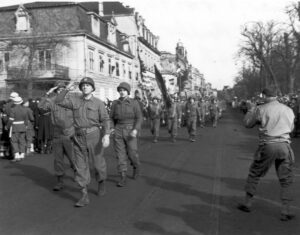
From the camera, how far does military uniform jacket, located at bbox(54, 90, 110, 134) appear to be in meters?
6.12

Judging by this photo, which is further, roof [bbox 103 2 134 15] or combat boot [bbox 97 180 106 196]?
roof [bbox 103 2 134 15]

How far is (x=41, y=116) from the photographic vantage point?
1258cm

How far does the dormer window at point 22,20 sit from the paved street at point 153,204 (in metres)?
27.0

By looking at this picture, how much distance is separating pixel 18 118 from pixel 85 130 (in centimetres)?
574

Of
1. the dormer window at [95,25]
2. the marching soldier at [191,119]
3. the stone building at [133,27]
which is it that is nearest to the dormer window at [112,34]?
the dormer window at [95,25]

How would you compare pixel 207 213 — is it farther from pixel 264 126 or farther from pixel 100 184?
pixel 100 184

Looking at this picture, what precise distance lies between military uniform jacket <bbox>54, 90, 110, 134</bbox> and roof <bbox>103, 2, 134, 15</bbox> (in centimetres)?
4882

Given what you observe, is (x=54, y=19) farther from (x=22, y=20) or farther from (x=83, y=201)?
(x=83, y=201)

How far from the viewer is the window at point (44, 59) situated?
3212cm

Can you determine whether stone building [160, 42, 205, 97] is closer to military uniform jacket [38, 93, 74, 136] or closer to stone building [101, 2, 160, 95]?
stone building [101, 2, 160, 95]

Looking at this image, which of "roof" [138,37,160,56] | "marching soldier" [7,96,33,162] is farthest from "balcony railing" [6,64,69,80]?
"roof" [138,37,160,56]

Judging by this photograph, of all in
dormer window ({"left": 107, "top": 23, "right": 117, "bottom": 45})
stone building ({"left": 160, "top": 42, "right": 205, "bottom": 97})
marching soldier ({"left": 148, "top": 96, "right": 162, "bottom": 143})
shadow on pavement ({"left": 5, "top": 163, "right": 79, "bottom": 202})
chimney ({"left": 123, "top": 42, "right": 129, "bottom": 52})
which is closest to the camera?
shadow on pavement ({"left": 5, "top": 163, "right": 79, "bottom": 202})

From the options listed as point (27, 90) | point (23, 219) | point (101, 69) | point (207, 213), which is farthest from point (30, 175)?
point (101, 69)

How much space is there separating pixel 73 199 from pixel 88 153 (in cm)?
88
